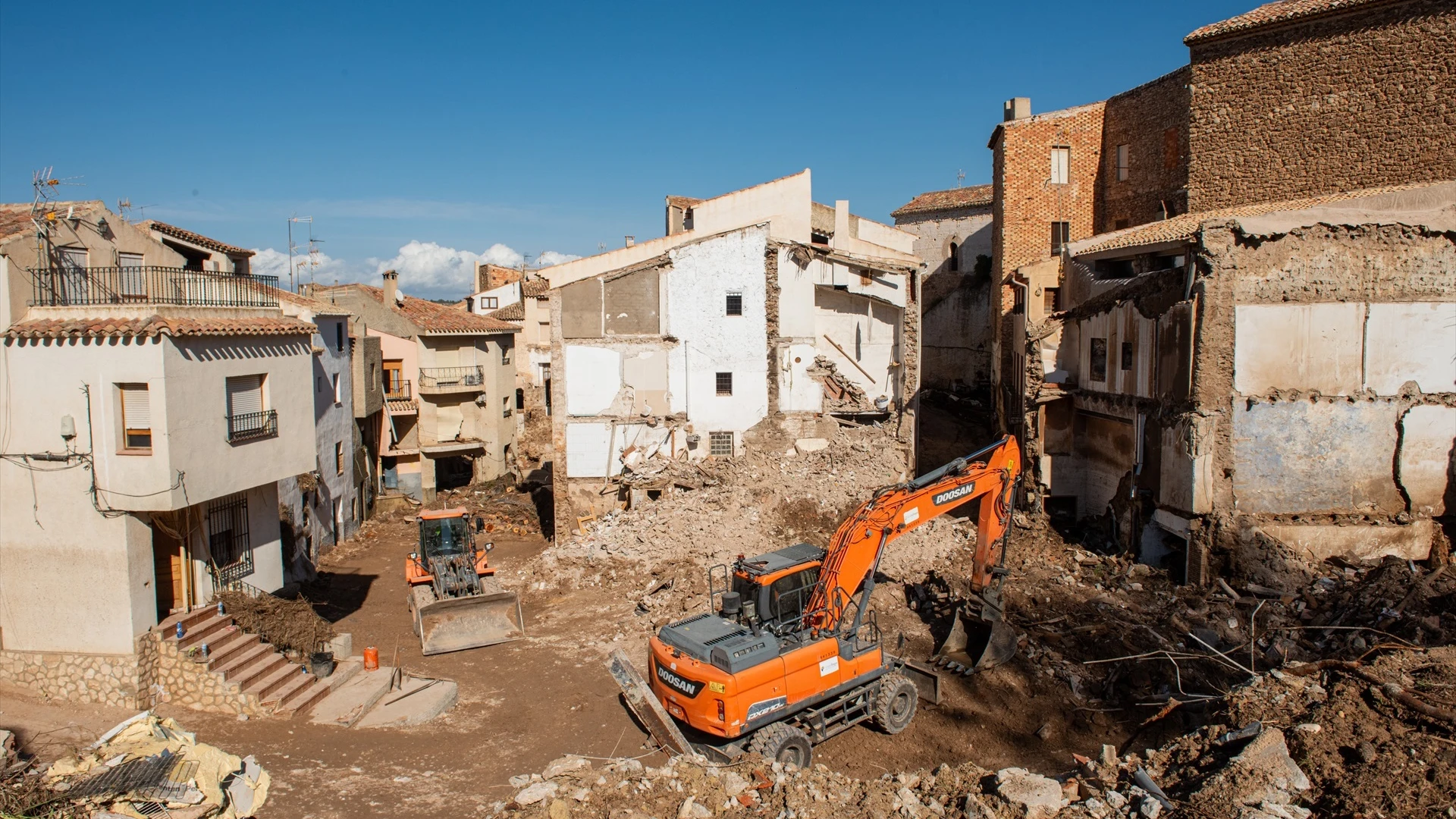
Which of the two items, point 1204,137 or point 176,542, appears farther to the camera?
Answer: point 1204,137

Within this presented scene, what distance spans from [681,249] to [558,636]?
10.6 metres

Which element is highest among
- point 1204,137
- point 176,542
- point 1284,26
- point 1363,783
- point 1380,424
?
point 1284,26

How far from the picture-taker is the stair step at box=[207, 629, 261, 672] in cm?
1323

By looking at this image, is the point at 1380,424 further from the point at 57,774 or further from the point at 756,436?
the point at 57,774

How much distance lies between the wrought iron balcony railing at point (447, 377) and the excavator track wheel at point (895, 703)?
23729 mm

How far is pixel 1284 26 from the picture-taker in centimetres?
2211

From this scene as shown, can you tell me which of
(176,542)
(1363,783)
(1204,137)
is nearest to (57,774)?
(176,542)

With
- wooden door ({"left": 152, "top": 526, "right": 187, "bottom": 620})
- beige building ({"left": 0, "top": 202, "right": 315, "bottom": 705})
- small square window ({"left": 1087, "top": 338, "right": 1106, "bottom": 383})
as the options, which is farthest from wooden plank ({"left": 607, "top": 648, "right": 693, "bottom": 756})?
small square window ({"left": 1087, "top": 338, "right": 1106, "bottom": 383})

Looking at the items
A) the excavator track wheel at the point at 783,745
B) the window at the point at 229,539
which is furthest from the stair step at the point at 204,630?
the excavator track wheel at the point at 783,745

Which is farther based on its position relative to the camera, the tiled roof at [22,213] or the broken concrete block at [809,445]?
the broken concrete block at [809,445]

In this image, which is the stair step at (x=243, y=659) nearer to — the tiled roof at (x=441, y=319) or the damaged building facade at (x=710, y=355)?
the damaged building facade at (x=710, y=355)

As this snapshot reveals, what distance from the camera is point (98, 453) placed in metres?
12.8

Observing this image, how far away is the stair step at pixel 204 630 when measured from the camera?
13.3 m

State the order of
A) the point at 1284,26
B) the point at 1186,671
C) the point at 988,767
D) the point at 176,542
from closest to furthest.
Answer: the point at 988,767
the point at 1186,671
the point at 176,542
the point at 1284,26
